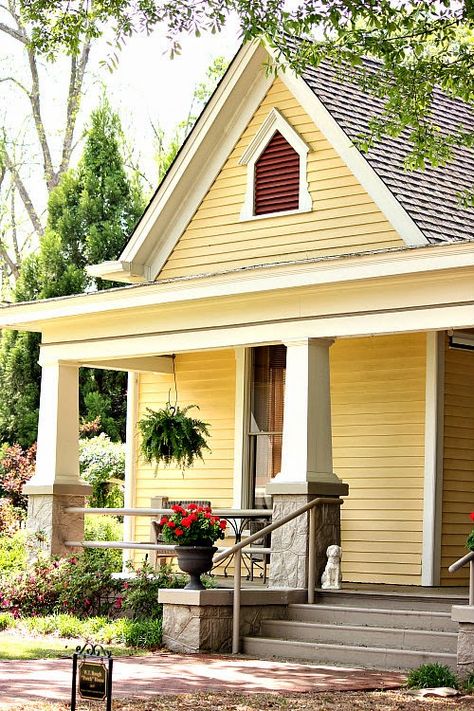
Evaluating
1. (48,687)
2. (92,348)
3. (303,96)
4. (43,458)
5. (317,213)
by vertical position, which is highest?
(303,96)

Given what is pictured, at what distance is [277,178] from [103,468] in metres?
10.5

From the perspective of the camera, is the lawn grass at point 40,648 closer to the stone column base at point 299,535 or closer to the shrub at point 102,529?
the stone column base at point 299,535

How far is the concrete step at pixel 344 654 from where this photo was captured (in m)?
12.4

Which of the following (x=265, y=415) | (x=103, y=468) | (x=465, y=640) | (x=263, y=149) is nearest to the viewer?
(x=465, y=640)

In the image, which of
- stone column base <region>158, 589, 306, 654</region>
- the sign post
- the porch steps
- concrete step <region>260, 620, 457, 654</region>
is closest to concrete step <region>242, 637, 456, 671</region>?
the porch steps

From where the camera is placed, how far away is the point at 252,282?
1504cm

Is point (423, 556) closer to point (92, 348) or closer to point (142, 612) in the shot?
point (142, 612)

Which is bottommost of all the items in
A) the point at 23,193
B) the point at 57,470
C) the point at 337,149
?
the point at 57,470

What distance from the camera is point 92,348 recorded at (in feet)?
58.0

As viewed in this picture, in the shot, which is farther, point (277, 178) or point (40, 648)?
point (277, 178)

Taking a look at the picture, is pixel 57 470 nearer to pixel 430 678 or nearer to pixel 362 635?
pixel 362 635

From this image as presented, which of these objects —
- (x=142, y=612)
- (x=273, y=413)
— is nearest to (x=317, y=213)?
(x=273, y=413)

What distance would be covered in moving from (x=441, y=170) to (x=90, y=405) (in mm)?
13231

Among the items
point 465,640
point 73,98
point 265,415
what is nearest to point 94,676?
point 465,640
